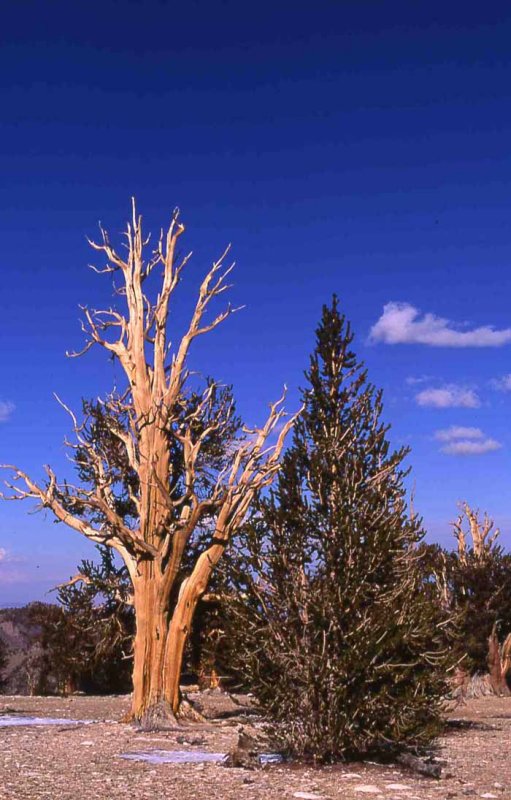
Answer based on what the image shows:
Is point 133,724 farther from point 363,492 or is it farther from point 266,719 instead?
point 363,492

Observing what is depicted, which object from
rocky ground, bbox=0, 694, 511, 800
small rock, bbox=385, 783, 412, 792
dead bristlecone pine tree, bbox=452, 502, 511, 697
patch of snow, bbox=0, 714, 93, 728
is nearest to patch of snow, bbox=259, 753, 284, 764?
rocky ground, bbox=0, 694, 511, 800

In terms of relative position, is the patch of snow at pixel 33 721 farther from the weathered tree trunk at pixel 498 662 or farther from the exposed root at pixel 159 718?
the weathered tree trunk at pixel 498 662

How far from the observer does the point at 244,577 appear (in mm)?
9930

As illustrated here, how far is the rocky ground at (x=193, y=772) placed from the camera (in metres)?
8.16

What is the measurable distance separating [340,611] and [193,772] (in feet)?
7.90

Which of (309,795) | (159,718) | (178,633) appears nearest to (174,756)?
(309,795)

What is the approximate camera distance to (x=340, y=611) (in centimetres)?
938

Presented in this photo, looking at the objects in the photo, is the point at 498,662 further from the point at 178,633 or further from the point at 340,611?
the point at 340,611

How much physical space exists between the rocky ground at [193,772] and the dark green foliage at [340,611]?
0.49m

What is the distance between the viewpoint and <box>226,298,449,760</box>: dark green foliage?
9.29 meters

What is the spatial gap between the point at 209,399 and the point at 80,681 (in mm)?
11588

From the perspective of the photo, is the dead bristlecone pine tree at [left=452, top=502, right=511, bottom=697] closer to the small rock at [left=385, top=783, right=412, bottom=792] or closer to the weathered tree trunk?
the weathered tree trunk

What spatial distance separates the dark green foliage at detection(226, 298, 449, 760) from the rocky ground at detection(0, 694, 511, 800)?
488 mm

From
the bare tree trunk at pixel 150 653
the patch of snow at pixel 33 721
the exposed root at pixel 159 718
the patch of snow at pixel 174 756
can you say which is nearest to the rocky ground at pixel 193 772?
the patch of snow at pixel 174 756
